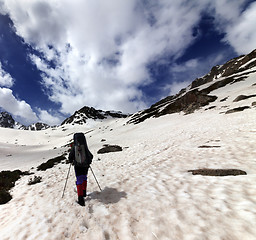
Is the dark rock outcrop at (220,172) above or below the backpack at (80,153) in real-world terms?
below

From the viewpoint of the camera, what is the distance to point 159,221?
11.1 feet

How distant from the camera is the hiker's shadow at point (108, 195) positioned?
193 inches

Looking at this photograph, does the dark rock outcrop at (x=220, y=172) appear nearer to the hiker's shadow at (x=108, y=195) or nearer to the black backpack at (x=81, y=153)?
the hiker's shadow at (x=108, y=195)

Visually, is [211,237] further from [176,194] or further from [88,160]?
[88,160]

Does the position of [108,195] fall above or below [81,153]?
below

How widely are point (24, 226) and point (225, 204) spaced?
571cm

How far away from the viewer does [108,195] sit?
5.36 meters

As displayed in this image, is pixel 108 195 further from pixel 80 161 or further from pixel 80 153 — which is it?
pixel 80 153

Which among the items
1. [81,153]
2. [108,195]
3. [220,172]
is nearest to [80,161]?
[81,153]

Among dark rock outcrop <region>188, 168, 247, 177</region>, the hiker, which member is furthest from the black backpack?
dark rock outcrop <region>188, 168, 247, 177</region>

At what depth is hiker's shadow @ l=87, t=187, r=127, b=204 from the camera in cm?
489

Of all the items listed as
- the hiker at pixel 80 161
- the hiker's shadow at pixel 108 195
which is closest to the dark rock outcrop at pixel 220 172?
the hiker's shadow at pixel 108 195

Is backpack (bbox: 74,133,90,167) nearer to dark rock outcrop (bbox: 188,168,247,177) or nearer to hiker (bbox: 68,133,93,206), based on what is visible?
hiker (bbox: 68,133,93,206)

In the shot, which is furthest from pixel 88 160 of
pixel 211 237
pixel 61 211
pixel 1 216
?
pixel 211 237
